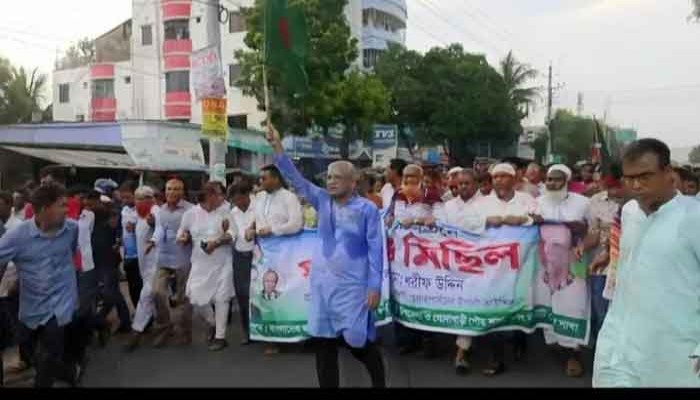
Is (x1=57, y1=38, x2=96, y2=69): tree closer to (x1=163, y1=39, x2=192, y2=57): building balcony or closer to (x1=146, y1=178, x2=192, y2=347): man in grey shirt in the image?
(x1=163, y1=39, x2=192, y2=57): building balcony

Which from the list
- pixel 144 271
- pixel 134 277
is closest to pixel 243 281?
pixel 144 271

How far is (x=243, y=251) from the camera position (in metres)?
8.28

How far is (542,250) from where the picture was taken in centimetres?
695

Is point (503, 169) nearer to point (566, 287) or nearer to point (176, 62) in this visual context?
point (566, 287)

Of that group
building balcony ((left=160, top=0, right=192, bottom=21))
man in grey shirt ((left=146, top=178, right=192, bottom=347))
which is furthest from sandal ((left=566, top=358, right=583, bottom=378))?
building balcony ((left=160, top=0, right=192, bottom=21))

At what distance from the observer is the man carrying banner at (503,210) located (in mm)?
6934

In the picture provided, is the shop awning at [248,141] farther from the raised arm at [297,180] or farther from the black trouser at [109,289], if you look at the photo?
the raised arm at [297,180]

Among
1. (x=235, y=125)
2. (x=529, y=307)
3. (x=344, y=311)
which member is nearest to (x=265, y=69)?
(x=344, y=311)

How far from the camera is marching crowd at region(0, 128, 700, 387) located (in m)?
3.26

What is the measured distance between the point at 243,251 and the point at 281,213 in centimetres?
72

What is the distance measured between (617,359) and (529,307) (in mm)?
3651

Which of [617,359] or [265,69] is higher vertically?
[265,69]

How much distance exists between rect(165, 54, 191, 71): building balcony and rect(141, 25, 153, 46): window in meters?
2.23
